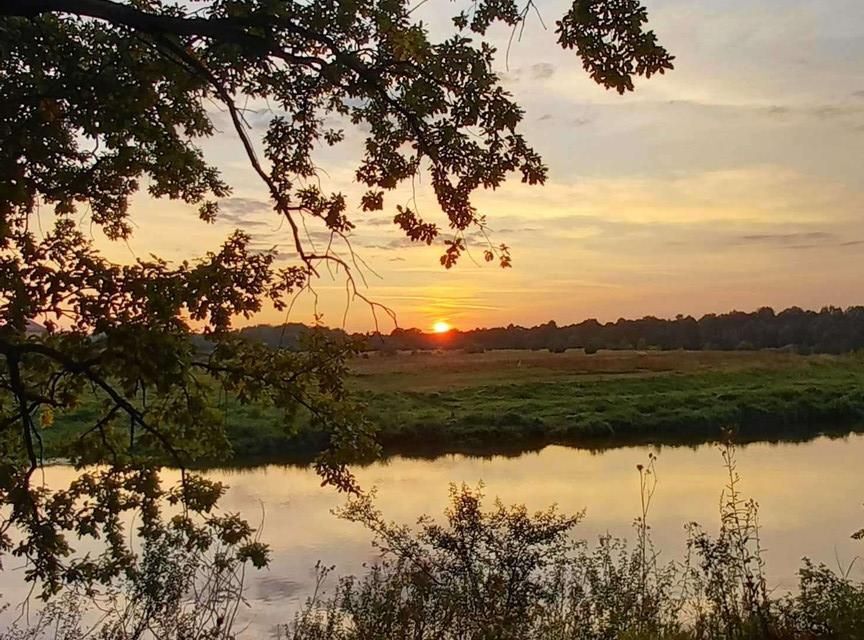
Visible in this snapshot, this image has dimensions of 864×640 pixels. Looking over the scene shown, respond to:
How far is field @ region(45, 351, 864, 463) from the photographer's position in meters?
26.1

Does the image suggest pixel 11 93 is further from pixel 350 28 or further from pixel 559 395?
pixel 559 395

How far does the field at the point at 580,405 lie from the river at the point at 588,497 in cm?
147

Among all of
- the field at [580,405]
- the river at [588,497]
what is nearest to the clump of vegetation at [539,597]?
the river at [588,497]

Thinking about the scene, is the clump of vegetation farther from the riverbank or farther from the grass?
the grass

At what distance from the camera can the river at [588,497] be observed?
40.4 feet

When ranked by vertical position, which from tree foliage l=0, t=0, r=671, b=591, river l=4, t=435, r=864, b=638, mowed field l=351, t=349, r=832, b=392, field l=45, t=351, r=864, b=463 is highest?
tree foliage l=0, t=0, r=671, b=591

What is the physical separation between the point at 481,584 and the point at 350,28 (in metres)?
3.99

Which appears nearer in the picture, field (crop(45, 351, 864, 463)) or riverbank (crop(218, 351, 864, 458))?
field (crop(45, 351, 864, 463))

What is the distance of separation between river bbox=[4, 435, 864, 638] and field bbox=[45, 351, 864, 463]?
1.47 meters

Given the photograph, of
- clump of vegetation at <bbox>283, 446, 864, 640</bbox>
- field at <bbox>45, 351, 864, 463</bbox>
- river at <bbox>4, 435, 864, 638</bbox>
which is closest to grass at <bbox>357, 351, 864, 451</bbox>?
field at <bbox>45, 351, 864, 463</bbox>

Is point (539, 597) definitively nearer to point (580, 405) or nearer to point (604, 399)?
point (580, 405)

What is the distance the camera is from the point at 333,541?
46.1ft

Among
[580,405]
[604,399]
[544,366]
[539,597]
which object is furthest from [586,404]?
[539,597]

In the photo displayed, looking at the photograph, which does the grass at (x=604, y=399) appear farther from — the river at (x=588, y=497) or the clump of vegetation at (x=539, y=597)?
the clump of vegetation at (x=539, y=597)
